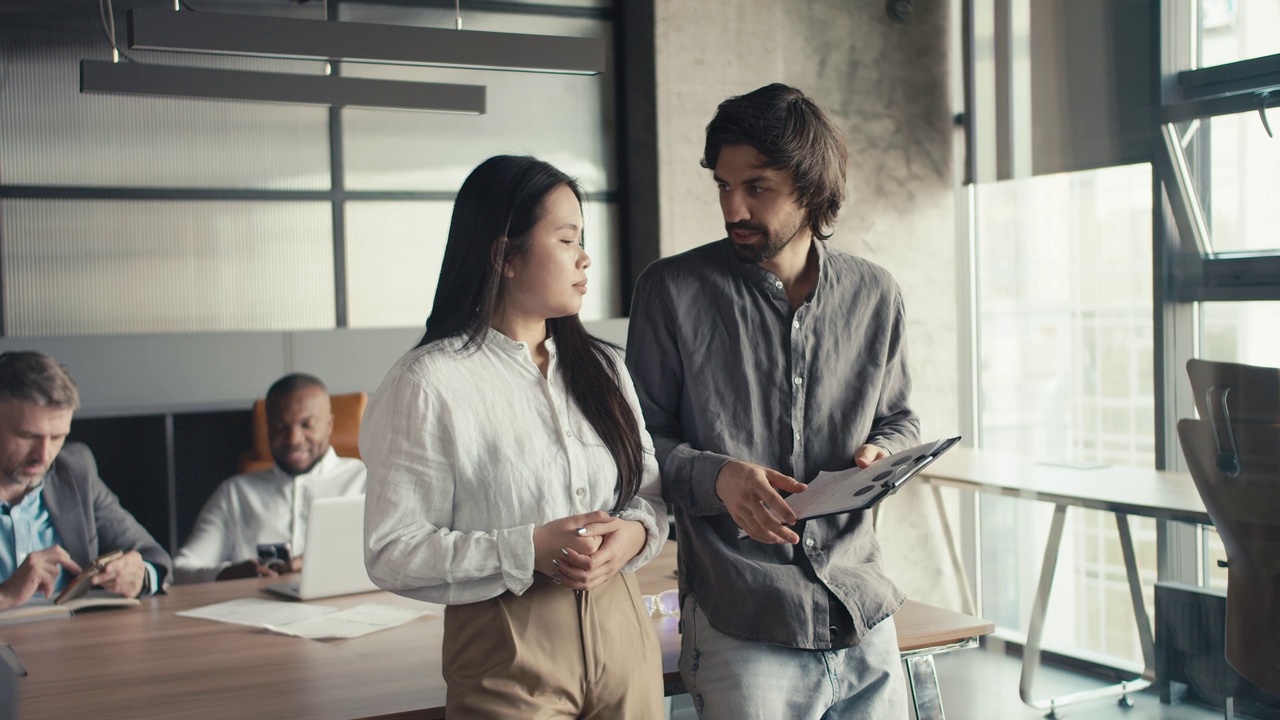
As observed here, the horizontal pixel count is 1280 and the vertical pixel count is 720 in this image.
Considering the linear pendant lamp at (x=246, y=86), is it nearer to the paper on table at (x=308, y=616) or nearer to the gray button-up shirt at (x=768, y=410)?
the paper on table at (x=308, y=616)

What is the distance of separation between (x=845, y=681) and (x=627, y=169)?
3.94 metres

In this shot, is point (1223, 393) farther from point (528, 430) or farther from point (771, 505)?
point (528, 430)

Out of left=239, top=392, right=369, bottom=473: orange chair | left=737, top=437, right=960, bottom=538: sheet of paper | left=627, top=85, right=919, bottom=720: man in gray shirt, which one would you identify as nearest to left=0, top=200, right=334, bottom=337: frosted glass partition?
left=239, top=392, right=369, bottom=473: orange chair

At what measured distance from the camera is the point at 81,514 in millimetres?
3062

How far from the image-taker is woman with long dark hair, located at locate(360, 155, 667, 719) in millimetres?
1435

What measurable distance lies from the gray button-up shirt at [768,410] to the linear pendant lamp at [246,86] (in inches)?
69.8

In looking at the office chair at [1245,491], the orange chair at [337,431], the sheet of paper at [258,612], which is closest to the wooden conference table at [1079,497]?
the office chair at [1245,491]

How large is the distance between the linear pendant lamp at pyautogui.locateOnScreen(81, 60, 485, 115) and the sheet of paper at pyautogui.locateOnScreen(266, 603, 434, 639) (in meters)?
1.50

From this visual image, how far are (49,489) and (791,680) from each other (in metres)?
2.31

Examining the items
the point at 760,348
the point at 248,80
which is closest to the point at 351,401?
Result: the point at 248,80

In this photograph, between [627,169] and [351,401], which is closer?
[351,401]

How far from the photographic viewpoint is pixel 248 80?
3.09 m

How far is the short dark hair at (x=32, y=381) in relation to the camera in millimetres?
2955

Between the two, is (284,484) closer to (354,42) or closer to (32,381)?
(32,381)
